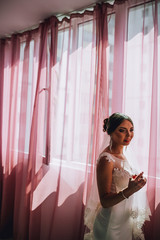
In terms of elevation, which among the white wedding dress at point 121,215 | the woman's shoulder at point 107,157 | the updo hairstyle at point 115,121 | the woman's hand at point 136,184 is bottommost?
the white wedding dress at point 121,215

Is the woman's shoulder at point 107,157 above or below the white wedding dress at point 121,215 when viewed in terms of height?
above

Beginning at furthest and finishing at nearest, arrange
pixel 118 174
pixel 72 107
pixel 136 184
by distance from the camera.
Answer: pixel 72 107, pixel 118 174, pixel 136 184

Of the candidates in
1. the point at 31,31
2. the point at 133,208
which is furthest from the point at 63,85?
the point at 133,208

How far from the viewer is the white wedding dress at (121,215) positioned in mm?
1447

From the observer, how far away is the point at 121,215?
1.46m

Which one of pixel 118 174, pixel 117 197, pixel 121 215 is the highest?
pixel 118 174

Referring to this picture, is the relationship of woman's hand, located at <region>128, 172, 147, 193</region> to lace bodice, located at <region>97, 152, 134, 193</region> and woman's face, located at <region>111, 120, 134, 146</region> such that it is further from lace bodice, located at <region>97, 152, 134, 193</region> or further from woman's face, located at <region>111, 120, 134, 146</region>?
woman's face, located at <region>111, 120, 134, 146</region>

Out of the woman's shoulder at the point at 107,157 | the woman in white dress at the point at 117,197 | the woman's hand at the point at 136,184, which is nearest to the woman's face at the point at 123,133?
the woman in white dress at the point at 117,197

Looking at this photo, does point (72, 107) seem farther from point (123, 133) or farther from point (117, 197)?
point (117, 197)

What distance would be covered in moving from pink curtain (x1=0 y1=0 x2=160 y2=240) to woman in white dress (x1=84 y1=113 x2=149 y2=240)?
0.77 ft

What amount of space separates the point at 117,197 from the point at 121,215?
0.52 ft

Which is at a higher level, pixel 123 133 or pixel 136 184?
pixel 123 133

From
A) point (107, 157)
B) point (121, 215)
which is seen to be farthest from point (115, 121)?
point (121, 215)

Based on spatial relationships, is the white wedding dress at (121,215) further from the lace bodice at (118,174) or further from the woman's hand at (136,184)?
the woman's hand at (136,184)
